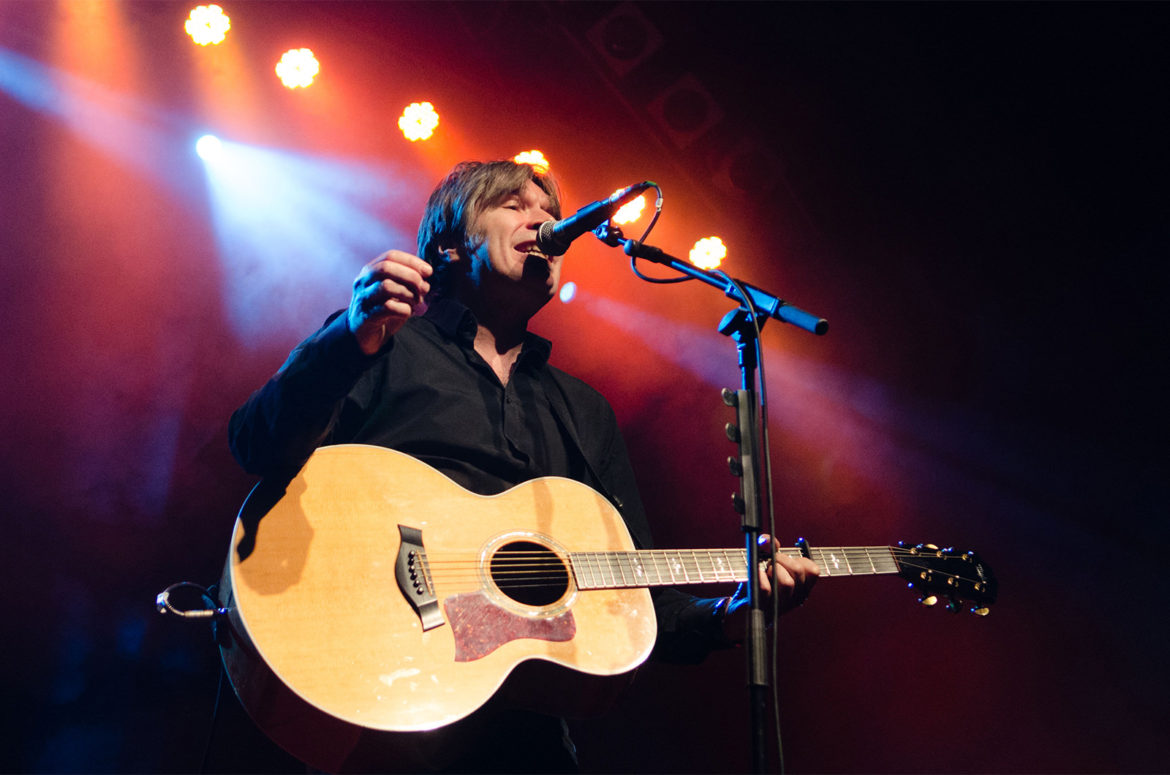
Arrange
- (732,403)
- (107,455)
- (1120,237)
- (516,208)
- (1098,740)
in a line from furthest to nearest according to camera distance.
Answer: (1120,237) → (1098,740) → (107,455) → (516,208) → (732,403)

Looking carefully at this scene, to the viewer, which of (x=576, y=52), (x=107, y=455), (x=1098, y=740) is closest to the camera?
(x=107, y=455)

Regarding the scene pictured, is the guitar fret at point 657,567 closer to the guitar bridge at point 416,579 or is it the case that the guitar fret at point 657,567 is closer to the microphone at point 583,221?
the guitar bridge at point 416,579

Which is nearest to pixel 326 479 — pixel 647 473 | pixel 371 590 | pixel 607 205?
pixel 371 590

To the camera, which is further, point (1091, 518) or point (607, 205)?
point (1091, 518)

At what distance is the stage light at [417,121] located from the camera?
15.2 ft

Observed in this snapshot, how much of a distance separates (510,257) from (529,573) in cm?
136

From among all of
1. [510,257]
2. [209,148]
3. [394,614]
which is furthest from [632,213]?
[394,614]

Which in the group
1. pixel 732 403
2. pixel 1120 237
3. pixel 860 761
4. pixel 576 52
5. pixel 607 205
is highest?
pixel 576 52

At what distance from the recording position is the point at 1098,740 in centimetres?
Answer: 367

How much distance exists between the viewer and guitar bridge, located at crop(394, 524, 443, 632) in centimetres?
176

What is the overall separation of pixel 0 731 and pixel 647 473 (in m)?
3.31

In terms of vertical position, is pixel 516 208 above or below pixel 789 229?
below

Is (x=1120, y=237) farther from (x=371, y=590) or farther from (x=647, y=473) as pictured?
A: (x=371, y=590)

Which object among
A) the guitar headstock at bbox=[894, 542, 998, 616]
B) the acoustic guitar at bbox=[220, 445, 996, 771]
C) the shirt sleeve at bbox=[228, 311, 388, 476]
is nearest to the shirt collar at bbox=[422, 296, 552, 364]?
the acoustic guitar at bbox=[220, 445, 996, 771]
